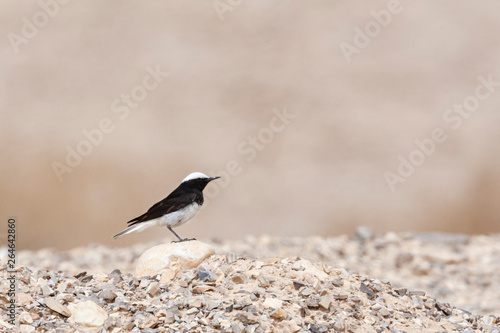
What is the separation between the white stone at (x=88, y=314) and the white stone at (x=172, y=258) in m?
0.68

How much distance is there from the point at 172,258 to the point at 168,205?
0.57 meters

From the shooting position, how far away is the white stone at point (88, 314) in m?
4.41

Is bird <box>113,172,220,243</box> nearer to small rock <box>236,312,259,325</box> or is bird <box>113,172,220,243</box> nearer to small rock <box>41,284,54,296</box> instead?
small rock <box>41,284,54,296</box>

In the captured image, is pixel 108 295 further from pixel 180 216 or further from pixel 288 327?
pixel 288 327

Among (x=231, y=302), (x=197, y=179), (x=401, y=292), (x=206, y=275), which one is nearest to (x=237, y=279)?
(x=206, y=275)

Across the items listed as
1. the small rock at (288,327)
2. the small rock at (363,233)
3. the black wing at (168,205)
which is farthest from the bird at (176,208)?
the small rock at (363,233)

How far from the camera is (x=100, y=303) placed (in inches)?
185

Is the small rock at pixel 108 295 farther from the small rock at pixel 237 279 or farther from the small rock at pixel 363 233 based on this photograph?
the small rock at pixel 363 233

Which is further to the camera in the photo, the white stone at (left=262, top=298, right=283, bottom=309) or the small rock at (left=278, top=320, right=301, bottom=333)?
the white stone at (left=262, top=298, right=283, bottom=309)

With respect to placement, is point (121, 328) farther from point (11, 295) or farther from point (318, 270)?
point (318, 270)

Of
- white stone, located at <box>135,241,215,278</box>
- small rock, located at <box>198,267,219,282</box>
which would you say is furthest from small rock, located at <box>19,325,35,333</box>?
small rock, located at <box>198,267,219,282</box>

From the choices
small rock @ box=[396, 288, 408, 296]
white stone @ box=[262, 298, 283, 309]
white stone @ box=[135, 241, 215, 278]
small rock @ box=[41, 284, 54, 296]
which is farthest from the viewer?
small rock @ box=[396, 288, 408, 296]

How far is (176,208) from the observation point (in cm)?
556

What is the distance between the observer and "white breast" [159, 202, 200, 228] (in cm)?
557
